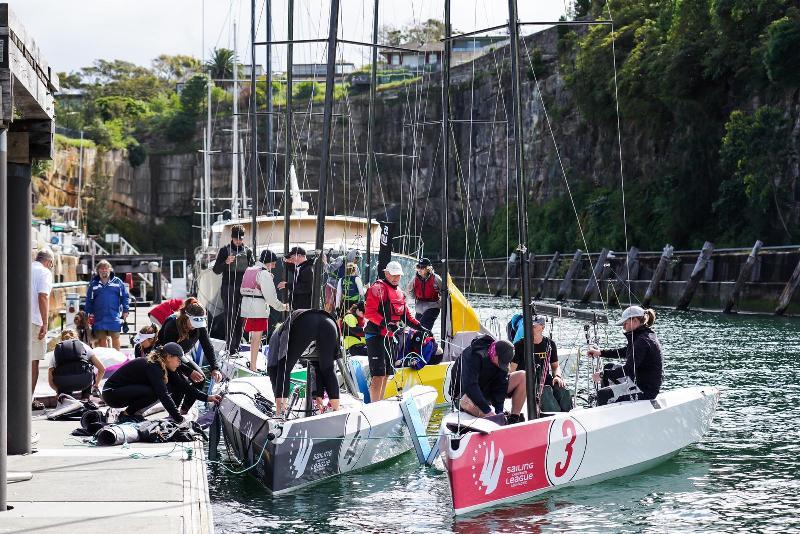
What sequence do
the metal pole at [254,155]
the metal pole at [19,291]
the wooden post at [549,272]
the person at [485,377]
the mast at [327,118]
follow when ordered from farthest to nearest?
1. the wooden post at [549,272]
2. the metal pole at [254,155]
3. the mast at [327,118]
4. the person at [485,377]
5. the metal pole at [19,291]

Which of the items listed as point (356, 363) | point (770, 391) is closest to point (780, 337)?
point (770, 391)

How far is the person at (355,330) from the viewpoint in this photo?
17469mm

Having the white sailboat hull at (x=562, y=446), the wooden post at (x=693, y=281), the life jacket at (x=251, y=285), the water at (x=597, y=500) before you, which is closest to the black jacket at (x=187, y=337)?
the water at (x=597, y=500)

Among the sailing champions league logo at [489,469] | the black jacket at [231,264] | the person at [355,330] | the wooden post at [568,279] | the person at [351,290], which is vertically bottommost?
the wooden post at [568,279]

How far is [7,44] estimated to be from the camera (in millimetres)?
7754

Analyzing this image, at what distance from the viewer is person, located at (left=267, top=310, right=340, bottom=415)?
36.9ft

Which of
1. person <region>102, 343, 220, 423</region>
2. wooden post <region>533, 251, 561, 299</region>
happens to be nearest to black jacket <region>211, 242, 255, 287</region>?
person <region>102, 343, 220, 423</region>

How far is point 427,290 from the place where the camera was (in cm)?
1819

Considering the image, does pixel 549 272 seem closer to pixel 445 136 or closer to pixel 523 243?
pixel 445 136

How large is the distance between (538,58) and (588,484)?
214ft

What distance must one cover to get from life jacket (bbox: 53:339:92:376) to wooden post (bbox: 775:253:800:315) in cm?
2772

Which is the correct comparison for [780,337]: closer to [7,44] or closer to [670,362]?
[670,362]

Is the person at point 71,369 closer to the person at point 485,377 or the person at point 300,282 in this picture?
the person at point 300,282

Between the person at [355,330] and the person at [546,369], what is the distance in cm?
520
